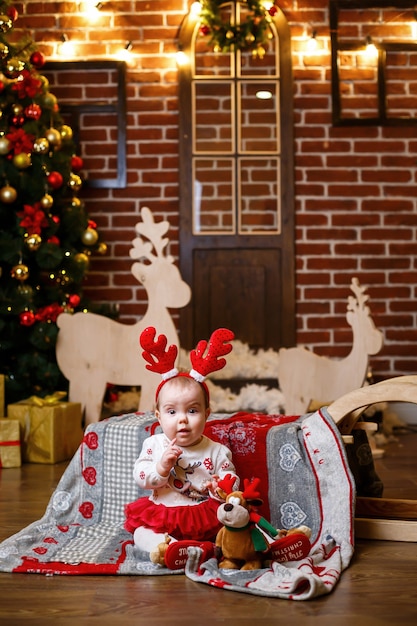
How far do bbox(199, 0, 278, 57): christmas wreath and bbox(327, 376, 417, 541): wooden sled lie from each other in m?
3.09

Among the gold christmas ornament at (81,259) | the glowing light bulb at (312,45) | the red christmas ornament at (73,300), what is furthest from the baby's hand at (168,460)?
the glowing light bulb at (312,45)

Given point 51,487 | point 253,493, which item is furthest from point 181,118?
point 253,493

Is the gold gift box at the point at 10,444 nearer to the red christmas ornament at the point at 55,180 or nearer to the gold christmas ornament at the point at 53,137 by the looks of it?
the red christmas ornament at the point at 55,180

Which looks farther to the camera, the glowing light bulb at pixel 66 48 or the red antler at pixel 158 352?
the glowing light bulb at pixel 66 48

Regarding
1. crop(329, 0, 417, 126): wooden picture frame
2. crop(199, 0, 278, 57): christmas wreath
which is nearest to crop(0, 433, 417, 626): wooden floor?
crop(329, 0, 417, 126): wooden picture frame

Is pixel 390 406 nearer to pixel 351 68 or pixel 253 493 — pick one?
pixel 351 68

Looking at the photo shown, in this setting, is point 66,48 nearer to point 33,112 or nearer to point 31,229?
point 33,112

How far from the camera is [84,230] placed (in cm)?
456

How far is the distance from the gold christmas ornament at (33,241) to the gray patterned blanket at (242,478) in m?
1.70

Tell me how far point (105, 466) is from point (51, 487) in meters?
0.74

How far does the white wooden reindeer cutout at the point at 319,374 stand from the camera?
3906 mm

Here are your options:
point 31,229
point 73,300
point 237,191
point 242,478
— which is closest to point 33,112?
point 31,229

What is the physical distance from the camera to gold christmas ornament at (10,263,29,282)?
13.5ft

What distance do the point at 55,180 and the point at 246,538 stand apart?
273cm
